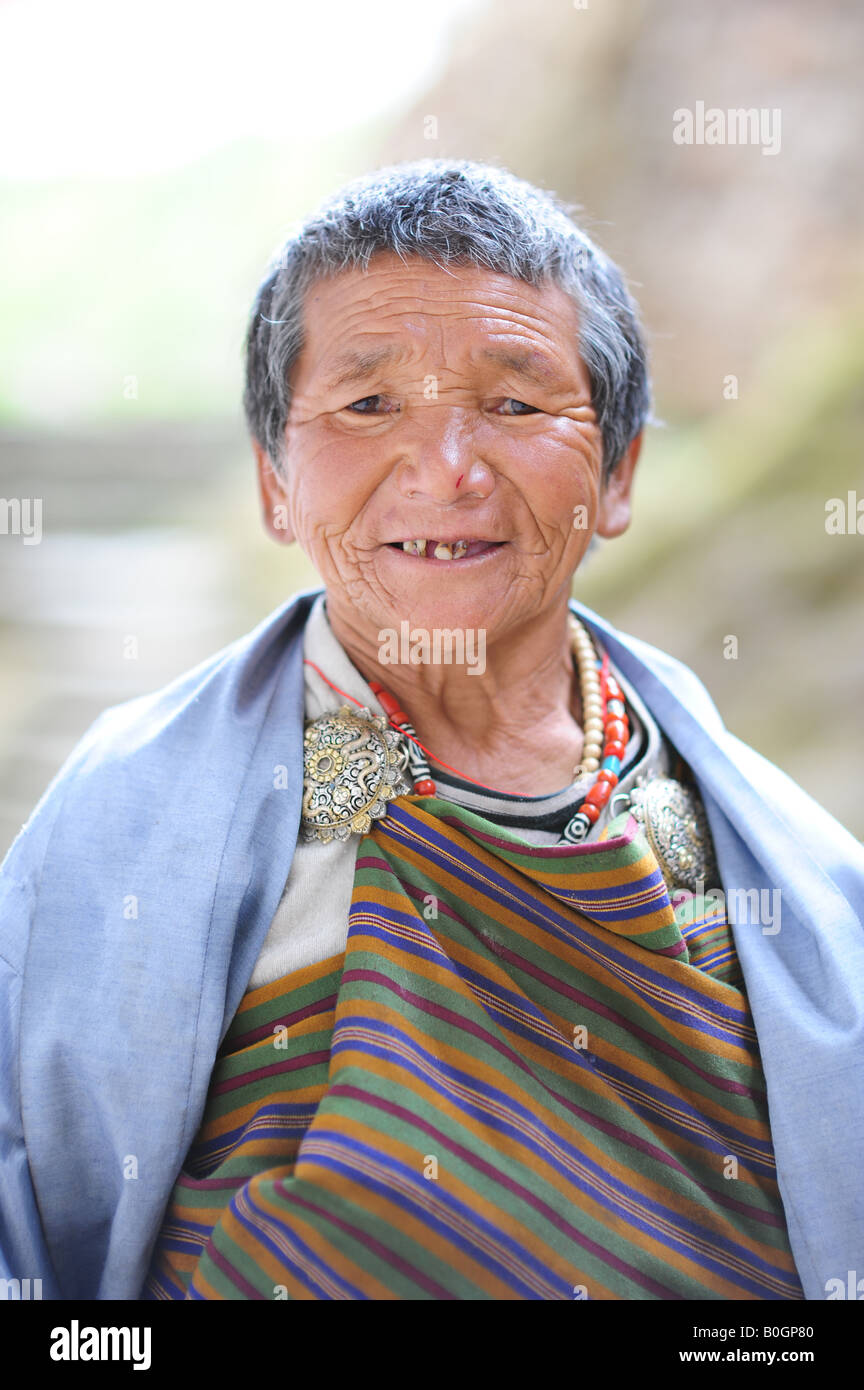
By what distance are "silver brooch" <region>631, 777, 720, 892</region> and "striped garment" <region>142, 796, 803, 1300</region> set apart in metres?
0.13

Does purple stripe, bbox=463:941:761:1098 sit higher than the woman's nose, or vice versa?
the woman's nose

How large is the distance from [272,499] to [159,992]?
0.70 meters

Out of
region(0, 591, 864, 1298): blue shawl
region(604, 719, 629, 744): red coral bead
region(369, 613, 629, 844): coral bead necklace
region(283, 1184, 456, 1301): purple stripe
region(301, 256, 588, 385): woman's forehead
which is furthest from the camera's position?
region(604, 719, 629, 744): red coral bead

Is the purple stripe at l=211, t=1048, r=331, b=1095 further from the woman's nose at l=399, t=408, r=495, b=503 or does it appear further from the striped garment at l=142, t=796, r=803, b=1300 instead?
the woman's nose at l=399, t=408, r=495, b=503

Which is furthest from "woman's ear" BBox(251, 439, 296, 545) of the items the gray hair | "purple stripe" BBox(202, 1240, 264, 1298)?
"purple stripe" BBox(202, 1240, 264, 1298)

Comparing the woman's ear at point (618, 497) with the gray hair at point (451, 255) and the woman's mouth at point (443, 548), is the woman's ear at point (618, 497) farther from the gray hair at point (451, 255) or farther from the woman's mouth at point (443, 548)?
the woman's mouth at point (443, 548)

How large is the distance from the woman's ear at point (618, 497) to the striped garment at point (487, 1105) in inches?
19.8

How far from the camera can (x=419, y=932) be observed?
46.8 inches

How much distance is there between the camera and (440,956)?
3.91 ft

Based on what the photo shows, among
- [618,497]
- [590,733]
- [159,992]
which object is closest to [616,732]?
[590,733]

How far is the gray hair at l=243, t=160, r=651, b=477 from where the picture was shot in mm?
1298

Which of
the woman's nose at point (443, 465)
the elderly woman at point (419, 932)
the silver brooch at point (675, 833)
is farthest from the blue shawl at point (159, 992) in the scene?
the woman's nose at point (443, 465)

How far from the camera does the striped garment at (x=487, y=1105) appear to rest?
1.04m

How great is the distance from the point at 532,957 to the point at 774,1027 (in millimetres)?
291
